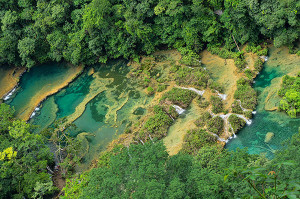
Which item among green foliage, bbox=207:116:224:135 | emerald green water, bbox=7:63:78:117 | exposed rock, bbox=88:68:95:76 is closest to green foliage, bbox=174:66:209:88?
green foliage, bbox=207:116:224:135

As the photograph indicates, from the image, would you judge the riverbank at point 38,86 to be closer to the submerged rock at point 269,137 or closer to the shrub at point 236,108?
the shrub at point 236,108

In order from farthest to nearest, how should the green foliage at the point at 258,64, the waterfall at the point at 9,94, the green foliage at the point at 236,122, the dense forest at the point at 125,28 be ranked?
the waterfall at the point at 9,94 → the dense forest at the point at 125,28 → the green foliage at the point at 258,64 → the green foliage at the point at 236,122

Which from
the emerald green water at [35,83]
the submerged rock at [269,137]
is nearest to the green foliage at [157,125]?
the submerged rock at [269,137]

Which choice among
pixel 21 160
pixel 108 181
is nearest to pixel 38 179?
pixel 21 160

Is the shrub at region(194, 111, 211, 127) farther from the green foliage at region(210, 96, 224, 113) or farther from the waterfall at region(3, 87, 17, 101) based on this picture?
the waterfall at region(3, 87, 17, 101)

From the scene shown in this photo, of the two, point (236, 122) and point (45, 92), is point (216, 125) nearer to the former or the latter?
point (236, 122)

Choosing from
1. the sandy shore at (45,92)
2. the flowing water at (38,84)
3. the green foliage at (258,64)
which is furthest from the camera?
the flowing water at (38,84)

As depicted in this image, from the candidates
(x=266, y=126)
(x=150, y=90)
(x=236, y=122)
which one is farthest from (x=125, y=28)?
(x=266, y=126)
